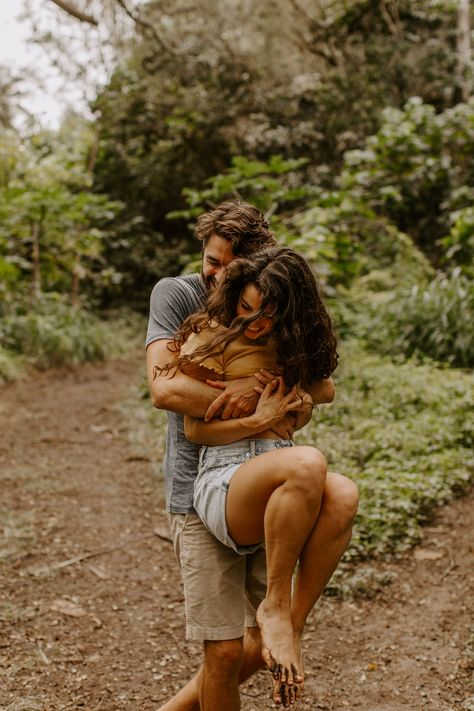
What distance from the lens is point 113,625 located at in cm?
328

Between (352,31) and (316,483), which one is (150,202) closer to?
(352,31)

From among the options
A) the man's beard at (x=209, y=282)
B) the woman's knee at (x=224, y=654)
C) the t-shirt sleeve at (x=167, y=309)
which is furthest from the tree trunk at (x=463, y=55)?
the woman's knee at (x=224, y=654)

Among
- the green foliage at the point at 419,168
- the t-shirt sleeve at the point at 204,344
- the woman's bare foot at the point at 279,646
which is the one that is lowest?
the woman's bare foot at the point at 279,646

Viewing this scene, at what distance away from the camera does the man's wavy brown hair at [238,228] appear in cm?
215

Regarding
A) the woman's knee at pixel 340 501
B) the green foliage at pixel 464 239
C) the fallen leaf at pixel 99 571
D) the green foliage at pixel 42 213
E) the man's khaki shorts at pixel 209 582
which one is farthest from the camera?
the green foliage at pixel 42 213

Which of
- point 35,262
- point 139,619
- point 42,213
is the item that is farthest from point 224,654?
point 35,262

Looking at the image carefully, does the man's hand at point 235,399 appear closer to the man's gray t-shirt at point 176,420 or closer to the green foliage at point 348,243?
the man's gray t-shirt at point 176,420

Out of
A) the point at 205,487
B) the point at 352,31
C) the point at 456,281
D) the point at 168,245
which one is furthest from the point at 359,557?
the point at 352,31

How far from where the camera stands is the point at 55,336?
385 inches

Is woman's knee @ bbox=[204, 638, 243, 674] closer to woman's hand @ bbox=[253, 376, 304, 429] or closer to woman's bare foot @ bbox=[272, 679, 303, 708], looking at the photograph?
woman's bare foot @ bbox=[272, 679, 303, 708]

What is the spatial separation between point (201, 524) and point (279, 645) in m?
0.42

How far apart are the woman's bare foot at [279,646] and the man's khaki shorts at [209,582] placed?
0.16 m

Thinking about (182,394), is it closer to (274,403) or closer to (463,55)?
(274,403)

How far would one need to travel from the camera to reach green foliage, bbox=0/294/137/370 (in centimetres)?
971
